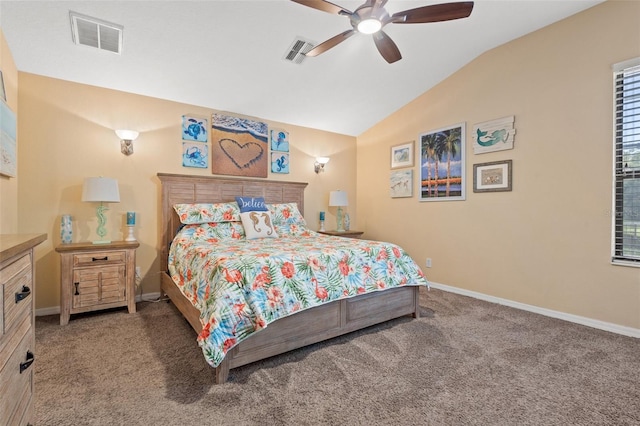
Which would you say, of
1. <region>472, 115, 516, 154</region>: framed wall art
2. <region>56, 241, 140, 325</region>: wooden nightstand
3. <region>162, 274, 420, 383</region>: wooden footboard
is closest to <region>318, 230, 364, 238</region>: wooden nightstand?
<region>162, 274, 420, 383</region>: wooden footboard

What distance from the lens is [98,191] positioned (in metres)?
2.98

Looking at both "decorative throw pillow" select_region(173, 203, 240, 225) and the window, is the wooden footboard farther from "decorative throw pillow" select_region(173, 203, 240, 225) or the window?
the window

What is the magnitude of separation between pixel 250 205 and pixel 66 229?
184 cm

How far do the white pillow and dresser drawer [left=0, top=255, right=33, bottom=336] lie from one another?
2.25m

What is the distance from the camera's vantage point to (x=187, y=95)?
3.63m

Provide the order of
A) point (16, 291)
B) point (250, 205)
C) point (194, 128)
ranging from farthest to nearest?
point (194, 128), point (250, 205), point (16, 291)

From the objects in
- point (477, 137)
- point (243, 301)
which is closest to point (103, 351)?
point (243, 301)

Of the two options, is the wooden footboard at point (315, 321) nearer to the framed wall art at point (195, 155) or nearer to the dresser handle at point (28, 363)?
the dresser handle at point (28, 363)

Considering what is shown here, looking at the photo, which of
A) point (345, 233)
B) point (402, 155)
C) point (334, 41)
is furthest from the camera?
point (345, 233)

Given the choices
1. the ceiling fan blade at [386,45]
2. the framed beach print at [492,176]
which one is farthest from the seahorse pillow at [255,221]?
the framed beach print at [492,176]

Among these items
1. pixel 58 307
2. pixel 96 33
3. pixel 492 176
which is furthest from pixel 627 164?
pixel 58 307

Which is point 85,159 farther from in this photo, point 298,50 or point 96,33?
point 298,50

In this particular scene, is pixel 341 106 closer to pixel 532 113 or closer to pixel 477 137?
pixel 477 137

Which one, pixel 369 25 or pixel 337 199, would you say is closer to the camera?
pixel 369 25
